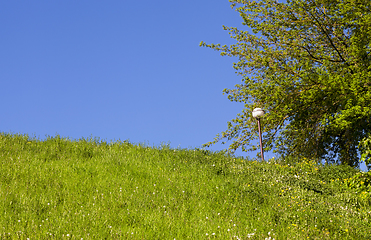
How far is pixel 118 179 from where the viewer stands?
9.07m

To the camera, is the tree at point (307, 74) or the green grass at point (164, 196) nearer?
the green grass at point (164, 196)

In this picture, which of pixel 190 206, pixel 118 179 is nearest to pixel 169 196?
pixel 190 206

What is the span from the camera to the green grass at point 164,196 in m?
6.72

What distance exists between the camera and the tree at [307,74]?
51.3 ft

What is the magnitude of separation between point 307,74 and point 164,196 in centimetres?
1138

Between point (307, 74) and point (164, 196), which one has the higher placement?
point (307, 74)

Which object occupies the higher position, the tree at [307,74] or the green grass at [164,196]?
the tree at [307,74]

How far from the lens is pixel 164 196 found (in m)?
8.14

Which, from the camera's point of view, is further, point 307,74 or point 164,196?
point 307,74

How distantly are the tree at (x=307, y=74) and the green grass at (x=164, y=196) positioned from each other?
16.5ft

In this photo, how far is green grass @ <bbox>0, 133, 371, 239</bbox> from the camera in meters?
Answer: 6.72

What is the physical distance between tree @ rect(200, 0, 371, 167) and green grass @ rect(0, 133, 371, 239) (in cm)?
504

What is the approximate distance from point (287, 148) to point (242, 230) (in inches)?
495

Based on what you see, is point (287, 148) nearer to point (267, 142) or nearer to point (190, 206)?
point (267, 142)
